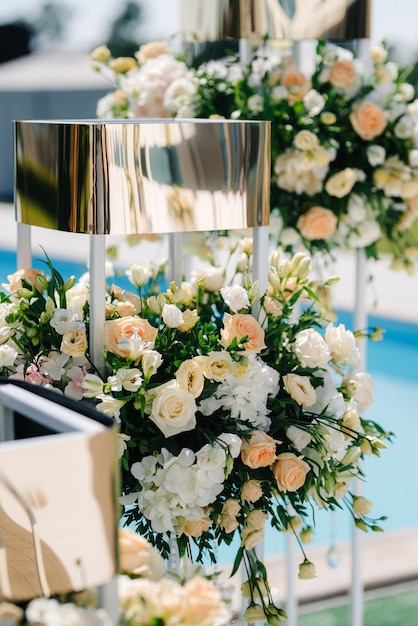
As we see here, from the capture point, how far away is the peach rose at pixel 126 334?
1.27 metres

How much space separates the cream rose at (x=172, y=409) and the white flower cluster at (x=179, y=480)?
0.03 meters

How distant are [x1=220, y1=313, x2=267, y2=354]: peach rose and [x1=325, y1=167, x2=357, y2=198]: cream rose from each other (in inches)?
33.3

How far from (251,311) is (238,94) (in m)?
0.88

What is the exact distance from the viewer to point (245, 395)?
4.31 feet

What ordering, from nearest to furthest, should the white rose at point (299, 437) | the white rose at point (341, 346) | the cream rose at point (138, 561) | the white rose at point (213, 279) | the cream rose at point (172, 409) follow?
the cream rose at point (138, 561) < the cream rose at point (172, 409) < the white rose at point (299, 437) < the white rose at point (341, 346) < the white rose at point (213, 279)

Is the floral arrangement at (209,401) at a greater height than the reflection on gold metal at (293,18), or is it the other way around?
the reflection on gold metal at (293,18)

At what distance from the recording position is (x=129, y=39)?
15.6 m

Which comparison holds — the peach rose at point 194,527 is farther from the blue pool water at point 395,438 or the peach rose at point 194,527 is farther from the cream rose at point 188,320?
the blue pool water at point 395,438

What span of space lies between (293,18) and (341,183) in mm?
397

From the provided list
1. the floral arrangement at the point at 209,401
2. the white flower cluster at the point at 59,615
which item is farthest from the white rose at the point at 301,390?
the white flower cluster at the point at 59,615

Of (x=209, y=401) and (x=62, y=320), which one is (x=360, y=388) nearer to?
(x=209, y=401)

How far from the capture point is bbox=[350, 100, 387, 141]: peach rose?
6.86 ft

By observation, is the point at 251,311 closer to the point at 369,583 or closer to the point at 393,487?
the point at 369,583

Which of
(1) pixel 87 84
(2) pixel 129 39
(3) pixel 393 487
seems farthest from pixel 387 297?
(2) pixel 129 39
